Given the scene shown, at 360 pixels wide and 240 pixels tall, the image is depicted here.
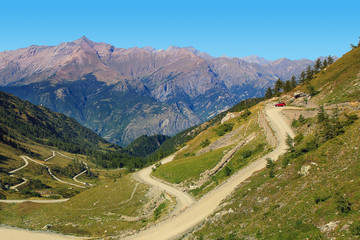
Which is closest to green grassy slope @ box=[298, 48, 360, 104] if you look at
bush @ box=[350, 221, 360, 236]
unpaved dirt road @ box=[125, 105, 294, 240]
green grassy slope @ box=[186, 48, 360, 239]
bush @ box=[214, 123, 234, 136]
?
unpaved dirt road @ box=[125, 105, 294, 240]

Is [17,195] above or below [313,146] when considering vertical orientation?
above

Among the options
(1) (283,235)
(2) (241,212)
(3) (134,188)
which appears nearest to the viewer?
(1) (283,235)

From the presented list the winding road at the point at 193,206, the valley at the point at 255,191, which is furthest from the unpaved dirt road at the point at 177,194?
the valley at the point at 255,191

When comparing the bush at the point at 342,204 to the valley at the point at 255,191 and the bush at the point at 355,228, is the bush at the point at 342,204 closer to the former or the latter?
the valley at the point at 255,191

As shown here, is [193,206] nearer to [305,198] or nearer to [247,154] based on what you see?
[247,154]

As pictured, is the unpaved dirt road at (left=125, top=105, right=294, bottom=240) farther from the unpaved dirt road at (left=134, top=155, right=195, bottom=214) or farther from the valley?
the unpaved dirt road at (left=134, top=155, right=195, bottom=214)

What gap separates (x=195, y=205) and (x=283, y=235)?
944 inches

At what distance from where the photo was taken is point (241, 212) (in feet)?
109

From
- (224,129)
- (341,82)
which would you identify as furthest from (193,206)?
(341,82)

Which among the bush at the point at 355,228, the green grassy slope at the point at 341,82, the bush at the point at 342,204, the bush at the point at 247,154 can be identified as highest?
the green grassy slope at the point at 341,82

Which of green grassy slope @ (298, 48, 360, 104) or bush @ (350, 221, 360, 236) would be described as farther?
green grassy slope @ (298, 48, 360, 104)

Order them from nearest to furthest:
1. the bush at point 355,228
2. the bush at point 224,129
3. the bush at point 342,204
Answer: the bush at point 355,228
the bush at point 342,204
the bush at point 224,129

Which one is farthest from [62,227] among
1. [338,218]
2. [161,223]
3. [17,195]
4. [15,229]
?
[17,195]

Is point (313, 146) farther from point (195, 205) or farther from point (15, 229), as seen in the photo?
point (15, 229)
